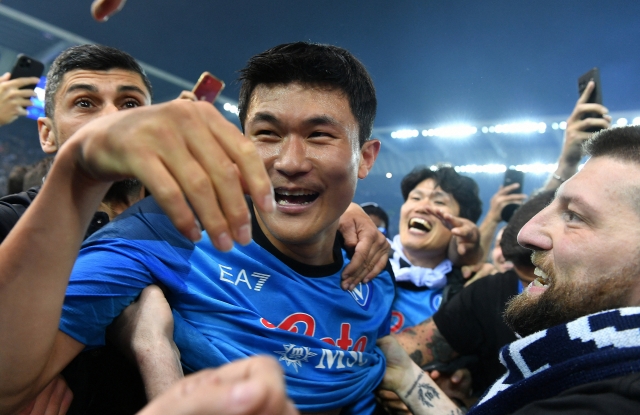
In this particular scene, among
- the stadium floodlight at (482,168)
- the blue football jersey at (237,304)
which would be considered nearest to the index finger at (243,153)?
the blue football jersey at (237,304)

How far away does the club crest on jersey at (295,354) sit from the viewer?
4.30 ft

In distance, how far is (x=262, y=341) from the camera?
1.28 meters

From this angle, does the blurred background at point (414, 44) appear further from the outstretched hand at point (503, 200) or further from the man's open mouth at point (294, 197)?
the man's open mouth at point (294, 197)

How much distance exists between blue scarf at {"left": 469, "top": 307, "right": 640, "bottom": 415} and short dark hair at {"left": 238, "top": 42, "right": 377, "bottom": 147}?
3.00 ft

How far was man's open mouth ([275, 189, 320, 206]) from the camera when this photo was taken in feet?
4.65

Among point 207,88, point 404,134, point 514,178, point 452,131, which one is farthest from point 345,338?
point 404,134

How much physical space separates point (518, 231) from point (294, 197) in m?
1.42

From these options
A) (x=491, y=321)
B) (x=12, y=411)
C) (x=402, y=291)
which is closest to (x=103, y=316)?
(x=12, y=411)

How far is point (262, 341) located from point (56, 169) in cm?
79

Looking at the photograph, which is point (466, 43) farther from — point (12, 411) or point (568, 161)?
point (12, 411)

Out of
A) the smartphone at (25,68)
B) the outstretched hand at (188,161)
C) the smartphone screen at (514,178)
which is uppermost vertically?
the smartphone screen at (514,178)

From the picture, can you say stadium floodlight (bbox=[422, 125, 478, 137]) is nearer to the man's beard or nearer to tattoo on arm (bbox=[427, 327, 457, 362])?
tattoo on arm (bbox=[427, 327, 457, 362])

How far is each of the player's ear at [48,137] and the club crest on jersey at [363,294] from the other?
1.47m

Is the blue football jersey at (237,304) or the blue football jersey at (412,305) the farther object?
the blue football jersey at (412,305)
